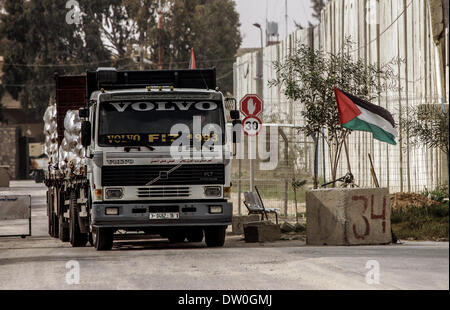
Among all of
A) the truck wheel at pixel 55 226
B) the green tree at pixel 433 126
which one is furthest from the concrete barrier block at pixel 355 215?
the truck wheel at pixel 55 226

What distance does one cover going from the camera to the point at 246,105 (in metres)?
22.7

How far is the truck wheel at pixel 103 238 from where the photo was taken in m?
17.4

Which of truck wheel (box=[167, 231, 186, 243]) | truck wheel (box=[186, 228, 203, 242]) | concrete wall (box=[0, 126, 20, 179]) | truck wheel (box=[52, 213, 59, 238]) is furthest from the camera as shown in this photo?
concrete wall (box=[0, 126, 20, 179])

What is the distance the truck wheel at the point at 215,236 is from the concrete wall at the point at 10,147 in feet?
201

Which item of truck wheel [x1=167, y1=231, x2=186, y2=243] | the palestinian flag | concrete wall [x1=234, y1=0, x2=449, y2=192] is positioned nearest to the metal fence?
concrete wall [x1=234, y1=0, x2=449, y2=192]

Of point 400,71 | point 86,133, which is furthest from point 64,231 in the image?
point 400,71

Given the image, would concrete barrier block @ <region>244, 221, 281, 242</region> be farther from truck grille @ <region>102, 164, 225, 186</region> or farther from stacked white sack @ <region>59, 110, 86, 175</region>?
stacked white sack @ <region>59, 110, 86, 175</region>

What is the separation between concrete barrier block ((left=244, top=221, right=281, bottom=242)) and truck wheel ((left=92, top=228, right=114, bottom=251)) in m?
2.85

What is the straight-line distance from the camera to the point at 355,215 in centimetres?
1709

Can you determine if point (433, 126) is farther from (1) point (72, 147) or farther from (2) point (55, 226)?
(2) point (55, 226)

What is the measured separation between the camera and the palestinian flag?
19.1 meters

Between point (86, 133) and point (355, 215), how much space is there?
4.67 metres
